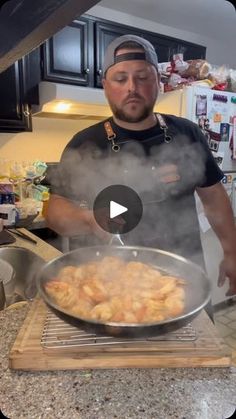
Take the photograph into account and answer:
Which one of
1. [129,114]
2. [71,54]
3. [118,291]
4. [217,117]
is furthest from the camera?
[217,117]

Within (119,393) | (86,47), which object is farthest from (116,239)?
(86,47)

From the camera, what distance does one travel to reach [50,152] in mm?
915

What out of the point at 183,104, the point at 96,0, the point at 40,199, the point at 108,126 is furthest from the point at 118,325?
the point at 183,104

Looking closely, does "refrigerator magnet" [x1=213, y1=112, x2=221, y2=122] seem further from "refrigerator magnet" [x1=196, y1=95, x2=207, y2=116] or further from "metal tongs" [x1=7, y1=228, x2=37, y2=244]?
"metal tongs" [x1=7, y1=228, x2=37, y2=244]

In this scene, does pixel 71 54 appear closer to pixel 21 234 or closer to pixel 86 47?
pixel 86 47

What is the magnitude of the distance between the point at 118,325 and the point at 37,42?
0.32 metres

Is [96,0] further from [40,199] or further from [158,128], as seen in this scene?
[40,199]

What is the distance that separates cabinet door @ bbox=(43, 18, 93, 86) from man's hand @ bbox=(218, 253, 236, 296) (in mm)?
602

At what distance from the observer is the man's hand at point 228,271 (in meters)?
0.63

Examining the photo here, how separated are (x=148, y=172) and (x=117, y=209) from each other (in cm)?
14

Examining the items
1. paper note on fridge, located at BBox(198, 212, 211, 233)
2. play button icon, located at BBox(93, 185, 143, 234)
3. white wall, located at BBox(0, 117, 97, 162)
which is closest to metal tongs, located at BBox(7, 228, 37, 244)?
white wall, located at BBox(0, 117, 97, 162)

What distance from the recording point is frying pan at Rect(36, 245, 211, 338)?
1.02 feet

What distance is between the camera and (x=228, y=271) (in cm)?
63

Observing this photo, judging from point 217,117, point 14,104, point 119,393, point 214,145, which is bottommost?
point 119,393
